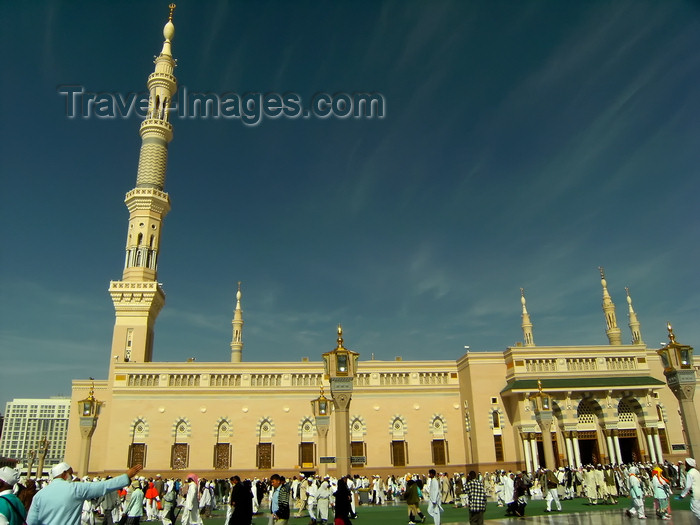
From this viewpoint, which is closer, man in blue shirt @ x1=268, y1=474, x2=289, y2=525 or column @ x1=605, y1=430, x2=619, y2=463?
man in blue shirt @ x1=268, y1=474, x2=289, y2=525

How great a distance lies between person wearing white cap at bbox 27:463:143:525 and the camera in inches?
232

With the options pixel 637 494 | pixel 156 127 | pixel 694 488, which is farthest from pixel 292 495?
pixel 156 127

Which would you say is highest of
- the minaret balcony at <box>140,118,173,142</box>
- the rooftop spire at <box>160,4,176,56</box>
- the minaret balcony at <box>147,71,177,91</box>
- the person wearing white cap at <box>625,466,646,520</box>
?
the rooftop spire at <box>160,4,176,56</box>

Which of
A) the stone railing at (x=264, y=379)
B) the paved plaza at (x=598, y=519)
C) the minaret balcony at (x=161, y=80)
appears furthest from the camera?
the minaret balcony at (x=161, y=80)

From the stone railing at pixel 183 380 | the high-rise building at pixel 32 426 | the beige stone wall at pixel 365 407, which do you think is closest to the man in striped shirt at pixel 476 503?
the beige stone wall at pixel 365 407

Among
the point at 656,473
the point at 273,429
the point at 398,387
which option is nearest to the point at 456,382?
the point at 398,387

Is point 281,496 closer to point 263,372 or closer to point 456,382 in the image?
Result: point 263,372

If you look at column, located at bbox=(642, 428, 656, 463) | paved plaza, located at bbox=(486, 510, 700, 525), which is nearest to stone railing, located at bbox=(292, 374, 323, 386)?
column, located at bbox=(642, 428, 656, 463)

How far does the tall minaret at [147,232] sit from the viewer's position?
42344mm

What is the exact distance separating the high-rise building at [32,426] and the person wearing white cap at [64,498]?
583 ft

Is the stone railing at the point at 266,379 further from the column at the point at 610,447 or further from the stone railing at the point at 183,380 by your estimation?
the column at the point at 610,447

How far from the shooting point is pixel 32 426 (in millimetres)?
165375

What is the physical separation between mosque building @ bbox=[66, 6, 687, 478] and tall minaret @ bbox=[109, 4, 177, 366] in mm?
479

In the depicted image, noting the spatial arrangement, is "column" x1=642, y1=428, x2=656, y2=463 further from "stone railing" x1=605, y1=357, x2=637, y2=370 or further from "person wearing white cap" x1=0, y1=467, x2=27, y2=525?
"person wearing white cap" x1=0, y1=467, x2=27, y2=525
